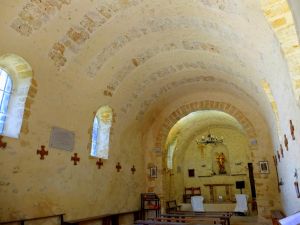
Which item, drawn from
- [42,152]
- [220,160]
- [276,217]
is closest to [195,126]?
[220,160]

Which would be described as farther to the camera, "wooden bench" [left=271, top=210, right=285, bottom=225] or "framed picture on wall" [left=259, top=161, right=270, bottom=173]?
"framed picture on wall" [left=259, top=161, right=270, bottom=173]

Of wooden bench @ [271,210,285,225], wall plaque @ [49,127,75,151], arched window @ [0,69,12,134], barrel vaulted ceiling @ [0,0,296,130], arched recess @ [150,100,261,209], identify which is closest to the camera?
barrel vaulted ceiling @ [0,0,296,130]

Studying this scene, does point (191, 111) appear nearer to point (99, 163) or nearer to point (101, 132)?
point (101, 132)

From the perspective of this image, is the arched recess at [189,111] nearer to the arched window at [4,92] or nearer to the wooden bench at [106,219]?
the wooden bench at [106,219]

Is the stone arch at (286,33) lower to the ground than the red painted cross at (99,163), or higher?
higher

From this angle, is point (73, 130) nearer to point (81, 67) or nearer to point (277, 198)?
point (81, 67)

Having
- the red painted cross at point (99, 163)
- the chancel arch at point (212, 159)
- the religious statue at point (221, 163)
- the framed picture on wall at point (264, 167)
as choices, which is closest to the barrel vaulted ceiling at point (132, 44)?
the red painted cross at point (99, 163)

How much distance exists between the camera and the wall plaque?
19.3ft

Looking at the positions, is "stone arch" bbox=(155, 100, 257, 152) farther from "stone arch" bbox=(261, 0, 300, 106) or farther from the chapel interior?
"stone arch" bbox=(261, 0, 300, 106)

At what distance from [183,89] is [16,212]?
6.67 meters

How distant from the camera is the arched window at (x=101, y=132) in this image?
780 cm

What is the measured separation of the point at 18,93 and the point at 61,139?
1.39 m

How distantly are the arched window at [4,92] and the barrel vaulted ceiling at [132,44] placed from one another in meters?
0.58

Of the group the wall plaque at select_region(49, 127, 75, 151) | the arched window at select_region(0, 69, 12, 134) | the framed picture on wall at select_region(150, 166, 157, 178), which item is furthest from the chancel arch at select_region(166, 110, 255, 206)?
the arched window at select_region(0, 69, 12, 134)
